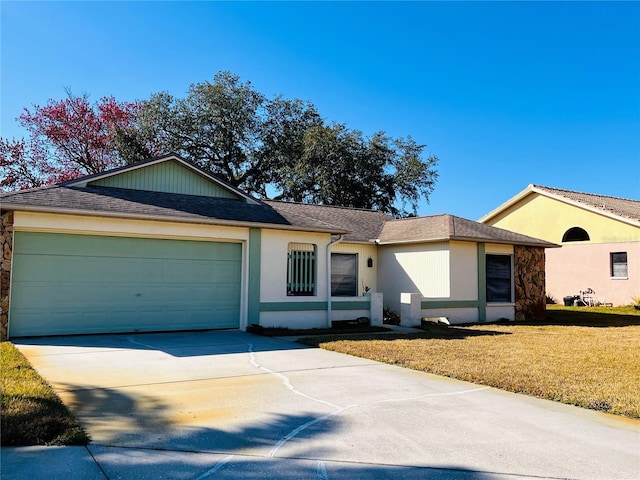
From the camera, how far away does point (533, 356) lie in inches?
353

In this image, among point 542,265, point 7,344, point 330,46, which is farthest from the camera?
point 542,265

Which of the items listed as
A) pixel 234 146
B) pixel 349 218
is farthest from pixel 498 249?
pixel 234 146

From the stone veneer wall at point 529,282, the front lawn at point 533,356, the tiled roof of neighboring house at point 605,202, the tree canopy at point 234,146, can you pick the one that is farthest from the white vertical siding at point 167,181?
the tiled roof of neighboring house at point 605,202

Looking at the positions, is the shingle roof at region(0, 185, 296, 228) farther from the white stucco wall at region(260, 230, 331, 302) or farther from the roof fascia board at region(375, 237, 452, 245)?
the roof fascia board at region(375, 237, 452, 245)

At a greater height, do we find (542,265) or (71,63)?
(71,63)

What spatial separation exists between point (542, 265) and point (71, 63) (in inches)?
708

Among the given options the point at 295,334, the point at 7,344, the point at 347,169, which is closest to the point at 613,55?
the point at 295,334

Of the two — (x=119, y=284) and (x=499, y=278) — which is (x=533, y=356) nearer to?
(x=499, y=278)

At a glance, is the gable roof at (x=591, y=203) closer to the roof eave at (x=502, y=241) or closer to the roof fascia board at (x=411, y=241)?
the roof eave at (x=502, y=241)

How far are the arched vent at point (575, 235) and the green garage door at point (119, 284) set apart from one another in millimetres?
18735

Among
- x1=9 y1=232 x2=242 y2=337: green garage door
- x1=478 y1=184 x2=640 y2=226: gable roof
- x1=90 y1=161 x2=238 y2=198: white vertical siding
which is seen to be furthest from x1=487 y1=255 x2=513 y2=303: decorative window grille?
x1=90 y1=161 x2=238 y2=198: white vertical siding

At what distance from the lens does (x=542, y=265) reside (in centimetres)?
1841

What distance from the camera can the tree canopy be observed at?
1098 inches

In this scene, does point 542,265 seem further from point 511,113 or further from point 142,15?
point 142,15
